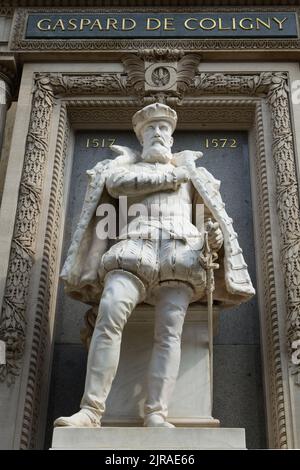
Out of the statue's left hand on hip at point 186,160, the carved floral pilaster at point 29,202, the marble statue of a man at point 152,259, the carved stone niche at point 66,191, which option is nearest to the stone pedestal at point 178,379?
the marble statue of a man at point 152,259

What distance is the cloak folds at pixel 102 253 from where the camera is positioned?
6617 millimetres

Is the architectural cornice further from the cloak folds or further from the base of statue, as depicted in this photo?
the base of statue

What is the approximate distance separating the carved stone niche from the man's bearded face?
4.70ft

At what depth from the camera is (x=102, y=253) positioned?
679cm

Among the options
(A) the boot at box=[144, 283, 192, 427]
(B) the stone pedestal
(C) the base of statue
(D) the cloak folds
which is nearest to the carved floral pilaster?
(D) the cloak folds

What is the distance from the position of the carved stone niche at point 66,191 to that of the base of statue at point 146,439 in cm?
141

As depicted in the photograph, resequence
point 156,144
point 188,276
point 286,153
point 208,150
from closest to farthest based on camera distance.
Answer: point 188,276 < point 156,144 < point 286,153 < point 208,150

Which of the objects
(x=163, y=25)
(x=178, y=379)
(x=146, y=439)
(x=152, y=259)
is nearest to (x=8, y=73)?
(x=163, y=25)

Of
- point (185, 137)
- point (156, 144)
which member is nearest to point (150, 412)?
point (156, 144)

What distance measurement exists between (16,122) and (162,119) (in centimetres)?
224

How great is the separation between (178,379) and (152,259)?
1.09 meters
